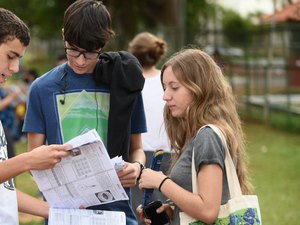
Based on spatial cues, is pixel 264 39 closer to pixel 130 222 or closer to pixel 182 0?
pixel 182 0

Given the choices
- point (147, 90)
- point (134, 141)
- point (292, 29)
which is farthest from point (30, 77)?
point (134, 141)

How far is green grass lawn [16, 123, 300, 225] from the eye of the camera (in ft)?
24.1

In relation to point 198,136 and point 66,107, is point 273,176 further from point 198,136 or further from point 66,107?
point 198,136

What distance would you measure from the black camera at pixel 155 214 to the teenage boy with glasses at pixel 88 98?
0.15 metres

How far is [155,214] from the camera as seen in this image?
2977 millimetres

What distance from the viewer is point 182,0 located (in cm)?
1862

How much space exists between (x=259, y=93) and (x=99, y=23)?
14477 millimetres

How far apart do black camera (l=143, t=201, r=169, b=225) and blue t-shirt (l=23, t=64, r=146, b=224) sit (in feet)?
0.51

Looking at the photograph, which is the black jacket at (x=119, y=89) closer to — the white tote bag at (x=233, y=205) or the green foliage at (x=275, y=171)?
the white tote bag at (x=233, y=205)

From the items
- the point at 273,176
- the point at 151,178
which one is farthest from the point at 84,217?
the point at 273,176

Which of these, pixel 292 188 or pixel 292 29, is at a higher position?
pixel 292 29

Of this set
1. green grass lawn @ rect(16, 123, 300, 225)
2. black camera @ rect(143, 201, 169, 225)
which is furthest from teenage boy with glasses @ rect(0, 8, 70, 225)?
green grass lawn @ rect(16, 123, 300, 225)

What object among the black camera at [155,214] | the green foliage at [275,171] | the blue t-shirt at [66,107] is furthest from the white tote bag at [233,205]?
the green foliage at [275,171]

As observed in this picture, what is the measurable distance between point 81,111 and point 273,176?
743 cm
